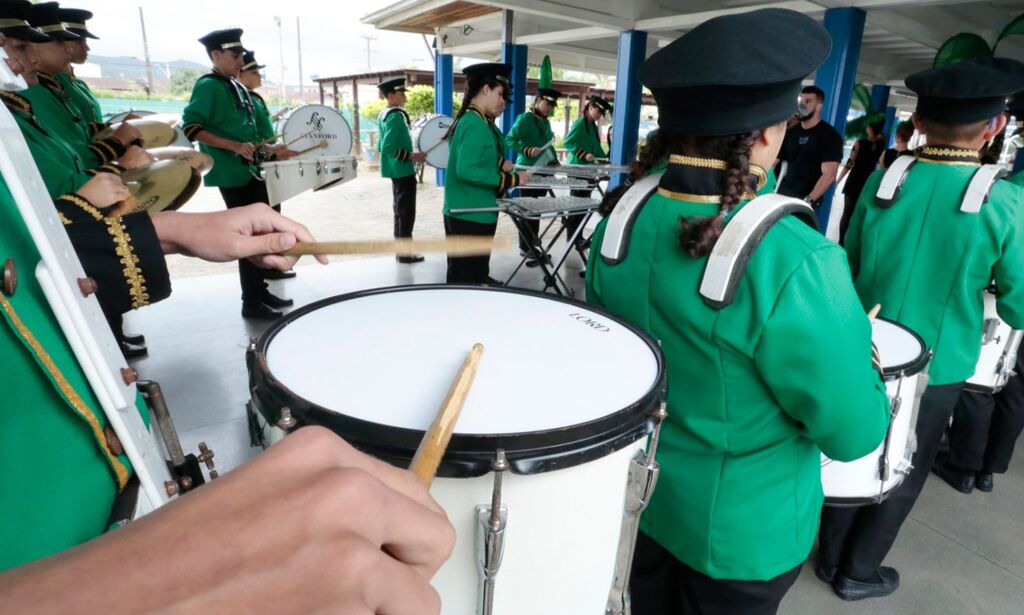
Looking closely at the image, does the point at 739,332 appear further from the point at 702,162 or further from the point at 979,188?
the point at 979,188

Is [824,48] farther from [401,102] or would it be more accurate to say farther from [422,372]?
[401,102]

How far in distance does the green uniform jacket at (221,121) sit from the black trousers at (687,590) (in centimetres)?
361

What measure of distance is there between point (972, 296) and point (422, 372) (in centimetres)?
184

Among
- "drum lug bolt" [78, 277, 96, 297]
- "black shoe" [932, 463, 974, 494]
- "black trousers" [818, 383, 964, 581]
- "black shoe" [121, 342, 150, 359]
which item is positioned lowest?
"black shoe" [932, 463, 974, 494]

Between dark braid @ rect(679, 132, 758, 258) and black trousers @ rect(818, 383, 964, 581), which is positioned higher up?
dark braid @ rect(679, 132, 758, 258)

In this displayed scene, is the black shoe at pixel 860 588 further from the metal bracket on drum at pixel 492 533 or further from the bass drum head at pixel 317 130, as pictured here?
the bass drum head at pixel 317 130

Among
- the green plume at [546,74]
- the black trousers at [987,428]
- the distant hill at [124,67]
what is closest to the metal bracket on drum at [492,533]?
the black trousers at [987,428]

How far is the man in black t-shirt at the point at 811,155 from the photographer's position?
16.0 feet

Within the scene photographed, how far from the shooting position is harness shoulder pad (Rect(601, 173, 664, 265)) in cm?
125

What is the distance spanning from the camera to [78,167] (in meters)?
2.21

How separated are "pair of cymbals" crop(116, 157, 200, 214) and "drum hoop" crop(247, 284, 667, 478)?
1429mm

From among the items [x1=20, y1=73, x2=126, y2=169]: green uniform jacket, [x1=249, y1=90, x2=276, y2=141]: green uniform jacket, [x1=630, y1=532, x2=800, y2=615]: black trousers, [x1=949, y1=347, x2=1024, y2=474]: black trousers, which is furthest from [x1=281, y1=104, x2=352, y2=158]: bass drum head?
[x1=949, y1=347, x2=1024, y2=474]: black trousers

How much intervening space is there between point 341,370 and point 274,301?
12.2ft

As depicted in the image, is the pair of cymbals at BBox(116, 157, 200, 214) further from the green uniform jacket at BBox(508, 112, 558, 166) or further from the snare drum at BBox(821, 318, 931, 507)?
the green uniform jacket at BBox(508, 112, 558, 166)
